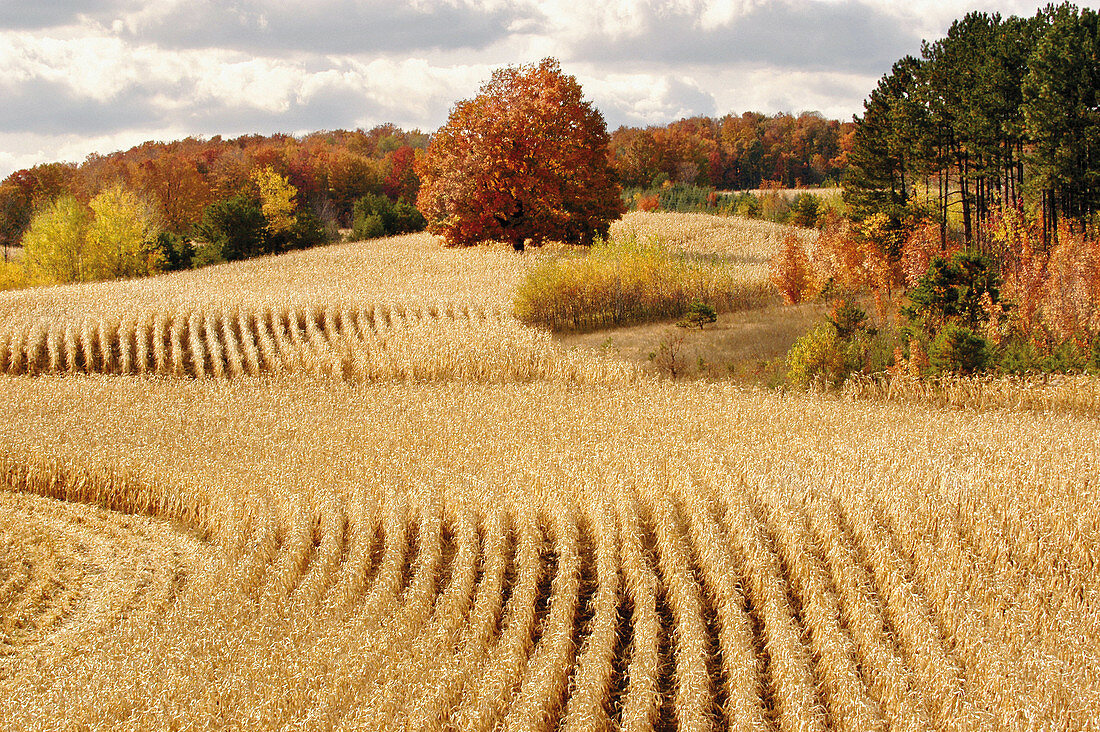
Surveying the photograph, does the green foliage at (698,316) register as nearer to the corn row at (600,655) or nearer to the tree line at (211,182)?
the corn row at (600,655)

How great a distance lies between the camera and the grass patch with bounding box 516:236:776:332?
23.0m

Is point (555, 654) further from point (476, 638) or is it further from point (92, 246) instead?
point (92, 246)

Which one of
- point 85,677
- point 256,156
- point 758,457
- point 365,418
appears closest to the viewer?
point 85,677

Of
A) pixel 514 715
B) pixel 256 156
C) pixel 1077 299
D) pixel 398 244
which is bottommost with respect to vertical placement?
pixel 514 715

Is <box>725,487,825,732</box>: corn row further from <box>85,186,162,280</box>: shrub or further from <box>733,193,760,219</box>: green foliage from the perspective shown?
<box>733,193,760,219</box>: green foliage

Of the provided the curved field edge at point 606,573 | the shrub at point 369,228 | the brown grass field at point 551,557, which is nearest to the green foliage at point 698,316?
the brown grass field at point 551,557

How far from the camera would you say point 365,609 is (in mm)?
7941

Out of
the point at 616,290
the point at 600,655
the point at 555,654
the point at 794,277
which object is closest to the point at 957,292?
the point at 794,277

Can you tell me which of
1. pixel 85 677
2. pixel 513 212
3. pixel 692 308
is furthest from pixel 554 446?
pixel 513 212

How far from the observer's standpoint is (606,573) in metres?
8.51

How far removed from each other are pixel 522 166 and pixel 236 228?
19534 millimetres

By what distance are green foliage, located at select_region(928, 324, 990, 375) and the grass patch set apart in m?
8.64

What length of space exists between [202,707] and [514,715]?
253cm

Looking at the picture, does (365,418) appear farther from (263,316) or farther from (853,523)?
(263,316)
